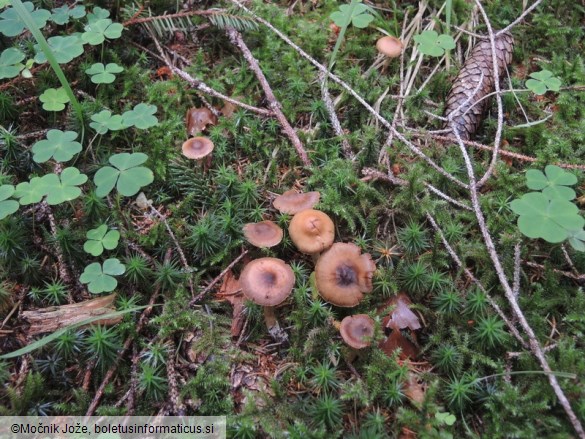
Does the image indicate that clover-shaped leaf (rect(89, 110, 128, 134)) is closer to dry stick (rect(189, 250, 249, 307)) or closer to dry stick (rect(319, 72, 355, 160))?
dry stick (rect(189, 250, 249, 307))

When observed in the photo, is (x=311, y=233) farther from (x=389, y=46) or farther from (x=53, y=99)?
(x=53, y=99)

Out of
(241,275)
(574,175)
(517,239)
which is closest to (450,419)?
(517,239)

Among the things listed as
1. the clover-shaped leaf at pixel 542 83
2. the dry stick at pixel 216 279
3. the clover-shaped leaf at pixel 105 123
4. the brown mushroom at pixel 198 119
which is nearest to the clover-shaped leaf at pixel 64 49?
the clover-shaped leaf at pixel 105 123

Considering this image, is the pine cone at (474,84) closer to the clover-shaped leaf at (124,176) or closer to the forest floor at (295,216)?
the forest floor at (295,216)

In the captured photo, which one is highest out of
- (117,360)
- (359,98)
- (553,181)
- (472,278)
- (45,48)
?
(45,48)

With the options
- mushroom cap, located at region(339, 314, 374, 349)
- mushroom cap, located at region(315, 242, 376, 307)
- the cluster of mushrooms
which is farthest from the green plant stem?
mushroom cap, located at region(339, 314, 374, 349)

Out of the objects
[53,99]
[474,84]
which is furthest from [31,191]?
[474,84]
